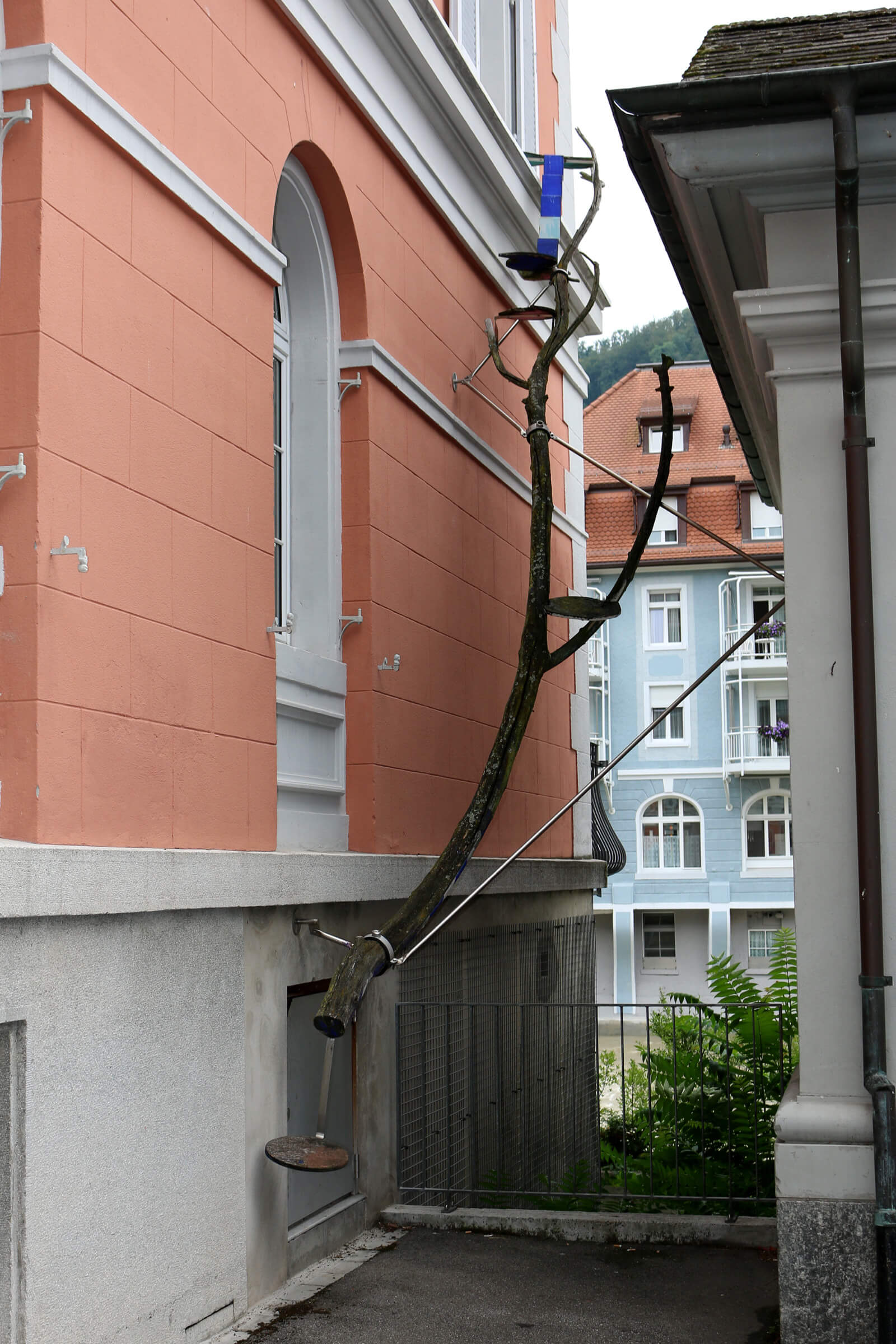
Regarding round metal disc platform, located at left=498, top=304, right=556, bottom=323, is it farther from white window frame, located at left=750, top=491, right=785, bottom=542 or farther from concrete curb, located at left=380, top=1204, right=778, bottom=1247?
white window frame, located at left=750, top=491, right=785, bottom=542

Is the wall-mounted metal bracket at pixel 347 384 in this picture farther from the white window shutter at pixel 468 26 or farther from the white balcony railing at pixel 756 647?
the white balcony railing at pixel 756 647

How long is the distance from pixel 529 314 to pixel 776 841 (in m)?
28.8

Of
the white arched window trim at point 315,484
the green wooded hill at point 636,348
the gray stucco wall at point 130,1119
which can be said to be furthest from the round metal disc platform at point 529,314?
the green wooded hill at point 636,348

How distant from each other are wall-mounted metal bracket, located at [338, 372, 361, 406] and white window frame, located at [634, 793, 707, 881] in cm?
3108

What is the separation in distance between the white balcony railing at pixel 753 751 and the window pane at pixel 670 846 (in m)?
2.38

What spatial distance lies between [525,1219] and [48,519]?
4.70m

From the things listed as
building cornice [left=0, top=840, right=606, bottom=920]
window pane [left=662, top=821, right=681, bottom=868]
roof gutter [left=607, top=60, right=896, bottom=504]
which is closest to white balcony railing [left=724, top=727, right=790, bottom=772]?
window pane [left=662, top=821, right=681, bottom=868]

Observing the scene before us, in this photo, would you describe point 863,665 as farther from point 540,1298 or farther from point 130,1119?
point 540,1298

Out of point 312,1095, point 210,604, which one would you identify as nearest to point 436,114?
point 210,604

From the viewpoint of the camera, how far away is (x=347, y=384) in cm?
829

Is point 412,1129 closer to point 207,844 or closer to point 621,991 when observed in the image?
point 207,844

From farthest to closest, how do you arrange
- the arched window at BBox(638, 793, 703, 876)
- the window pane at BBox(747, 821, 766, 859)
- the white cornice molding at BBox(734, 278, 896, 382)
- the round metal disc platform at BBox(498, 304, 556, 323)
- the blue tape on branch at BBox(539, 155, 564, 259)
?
the arched window at BBox(638, 793, 703, 876)
the window pane at BBox(747, 821, 766, 859)
the blue tape on branch at BBox(539, 155, 564, 259)
the round metal disc platform at BBox(498, 304, 556, 323)
the white cornice molding at BBox(734, 278, 896, 382)

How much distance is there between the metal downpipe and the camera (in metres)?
4.60

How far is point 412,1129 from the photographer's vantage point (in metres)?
8.57
